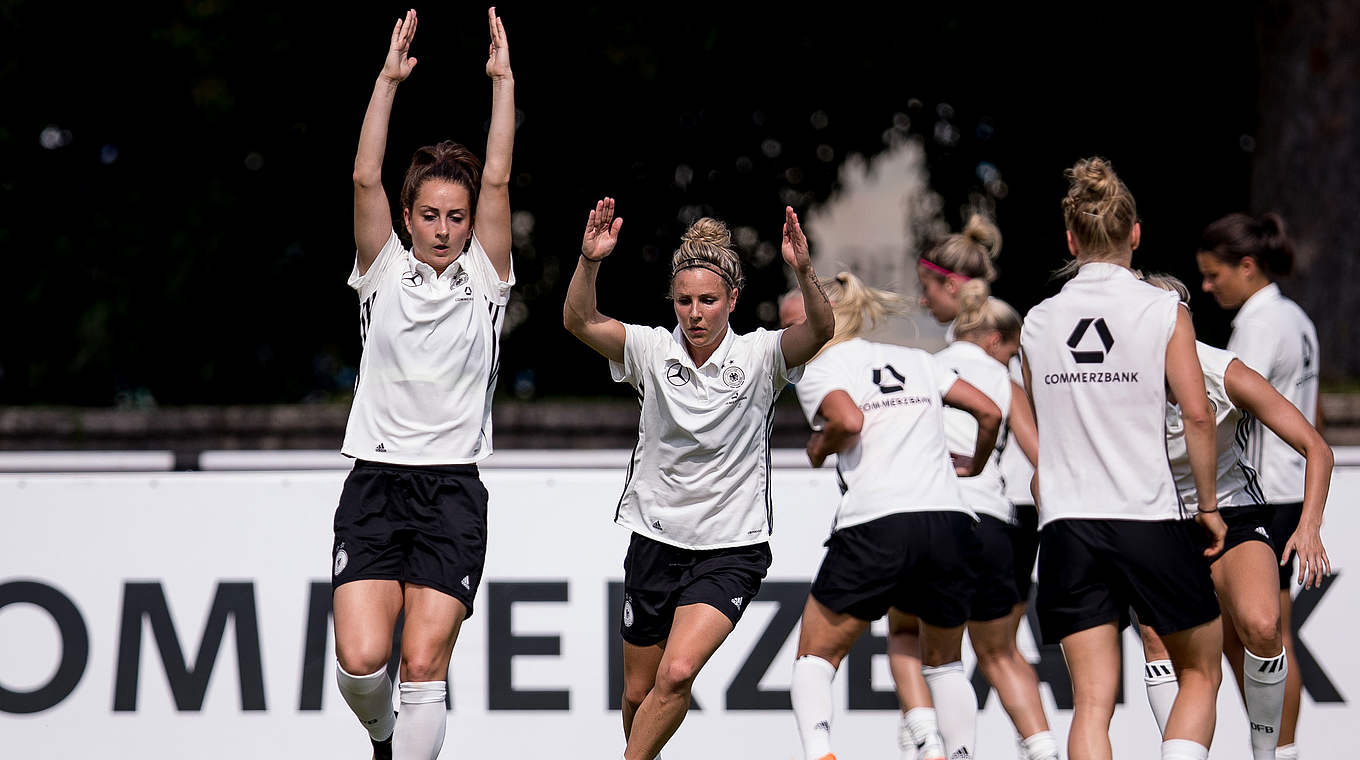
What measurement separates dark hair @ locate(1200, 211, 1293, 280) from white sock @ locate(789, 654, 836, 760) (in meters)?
2.29

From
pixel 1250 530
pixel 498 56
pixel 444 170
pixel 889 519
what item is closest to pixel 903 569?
pixel 889 519

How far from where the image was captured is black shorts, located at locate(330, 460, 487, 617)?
4871 millimetres

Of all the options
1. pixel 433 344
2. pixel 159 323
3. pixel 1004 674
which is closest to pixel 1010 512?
pixel 1004 674

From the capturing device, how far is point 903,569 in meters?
5.21

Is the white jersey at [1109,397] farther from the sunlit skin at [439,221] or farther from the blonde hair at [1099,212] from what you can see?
the sunlit skin at [439,221]

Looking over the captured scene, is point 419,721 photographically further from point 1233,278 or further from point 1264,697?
point 1233,278

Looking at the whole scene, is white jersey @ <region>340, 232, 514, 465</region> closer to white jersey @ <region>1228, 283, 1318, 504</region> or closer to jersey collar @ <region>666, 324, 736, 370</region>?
jersey collar @ <region>666, 324, 736, 370</region>

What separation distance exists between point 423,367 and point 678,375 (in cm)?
87

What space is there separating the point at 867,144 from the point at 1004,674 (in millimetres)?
7104

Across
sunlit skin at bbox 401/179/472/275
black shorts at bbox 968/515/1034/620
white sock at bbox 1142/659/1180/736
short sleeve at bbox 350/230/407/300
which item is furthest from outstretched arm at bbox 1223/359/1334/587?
short sleeve at bbox 350/230/407/300

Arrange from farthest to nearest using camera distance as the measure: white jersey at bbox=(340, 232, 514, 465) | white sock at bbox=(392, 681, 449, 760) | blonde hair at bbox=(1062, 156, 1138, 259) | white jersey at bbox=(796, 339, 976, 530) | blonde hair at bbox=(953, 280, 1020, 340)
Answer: blonde hair at bbox=(953, 280, 1020, 340) → white jersey at bbox=(796, 339, 976, 530) → white jersey at bbox=(340, 232, 514, 465) → white sock at bbox=(392, 681, 449, 760) → blonde hair at bbox=(1062, 156, 1138, 259)

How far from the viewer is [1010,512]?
5.96 m

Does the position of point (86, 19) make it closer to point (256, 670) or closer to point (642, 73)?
point (642, 73)

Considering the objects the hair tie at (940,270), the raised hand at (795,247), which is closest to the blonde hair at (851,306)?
the hair tie at (940,270)
